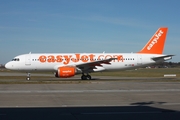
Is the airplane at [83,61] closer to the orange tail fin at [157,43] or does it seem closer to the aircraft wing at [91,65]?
the aircraft wing at [91,65]

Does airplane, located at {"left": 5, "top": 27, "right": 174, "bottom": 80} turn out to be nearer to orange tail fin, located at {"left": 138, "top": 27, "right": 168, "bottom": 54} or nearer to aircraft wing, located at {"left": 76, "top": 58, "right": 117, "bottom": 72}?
aircraft wing, located at {"left": 76, "top": 58, "right": 117, "bottom": 72}

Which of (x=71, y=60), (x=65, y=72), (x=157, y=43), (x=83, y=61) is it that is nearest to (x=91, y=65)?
(x=83, y=61)

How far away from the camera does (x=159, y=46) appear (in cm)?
3634

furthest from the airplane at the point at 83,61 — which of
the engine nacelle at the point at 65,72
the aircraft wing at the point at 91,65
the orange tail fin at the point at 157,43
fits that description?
the engine nacelle at the point at 65,72

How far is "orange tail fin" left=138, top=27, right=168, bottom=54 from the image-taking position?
36188 mm

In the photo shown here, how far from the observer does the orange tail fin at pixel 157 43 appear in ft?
119

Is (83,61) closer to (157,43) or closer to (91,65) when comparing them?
(91,65)

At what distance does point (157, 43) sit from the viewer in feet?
119

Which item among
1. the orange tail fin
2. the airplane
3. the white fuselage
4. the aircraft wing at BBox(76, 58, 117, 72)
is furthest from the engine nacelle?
the orange tail fin

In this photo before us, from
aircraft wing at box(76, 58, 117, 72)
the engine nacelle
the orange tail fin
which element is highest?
the orange tail fin

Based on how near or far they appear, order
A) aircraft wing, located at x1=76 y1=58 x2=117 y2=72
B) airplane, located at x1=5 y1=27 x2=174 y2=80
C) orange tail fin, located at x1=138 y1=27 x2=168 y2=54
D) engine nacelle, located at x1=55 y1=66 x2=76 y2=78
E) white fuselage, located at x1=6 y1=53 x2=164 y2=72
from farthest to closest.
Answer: orange tail fin, located at x1=138 y1=27 x2=168 y2=54 < white fuselage, located at x1=6 y1=53 x2=164 y2=72 < airplane, located at x1=5 y1=27 x2=174 y2=80 < aircraft wing, located at x1=76 y1=58 x2=117 y2=72 < engine nacelle, located at x1=55 y1=66 x2=76 y2=78
